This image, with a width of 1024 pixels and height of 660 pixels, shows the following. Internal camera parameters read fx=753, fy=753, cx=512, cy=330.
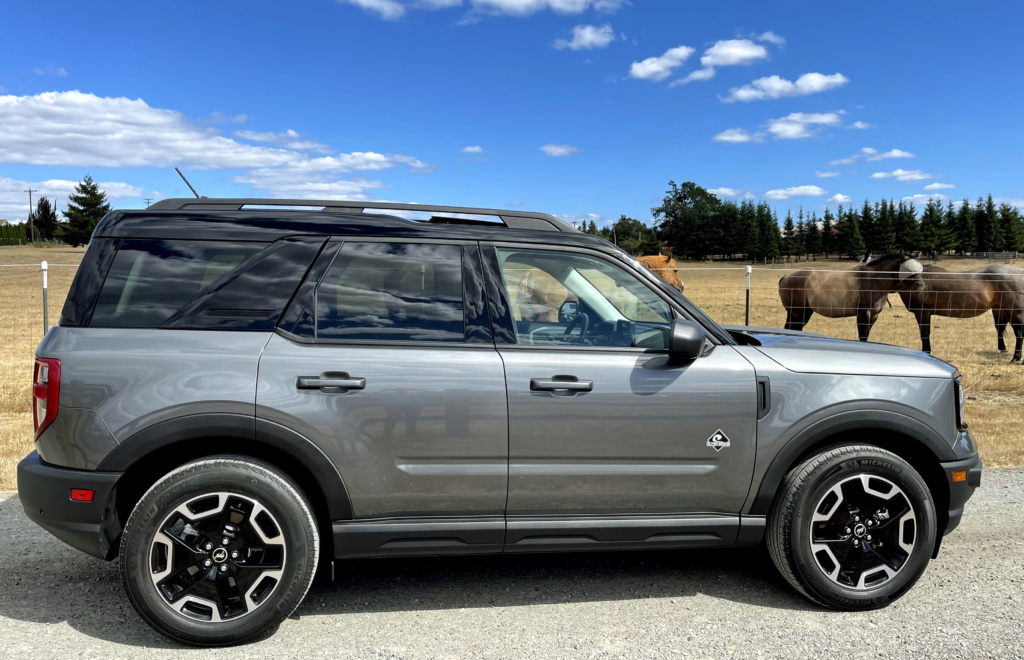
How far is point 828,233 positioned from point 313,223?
139 meters

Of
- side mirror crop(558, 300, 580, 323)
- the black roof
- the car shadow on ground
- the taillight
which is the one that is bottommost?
the car shadow on ground

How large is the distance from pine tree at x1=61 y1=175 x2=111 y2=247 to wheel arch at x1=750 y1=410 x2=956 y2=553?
89037 millimetres

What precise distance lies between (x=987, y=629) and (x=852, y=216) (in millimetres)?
134903

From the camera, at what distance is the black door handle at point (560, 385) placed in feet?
11.3

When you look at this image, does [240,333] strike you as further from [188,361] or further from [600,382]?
[600,382]

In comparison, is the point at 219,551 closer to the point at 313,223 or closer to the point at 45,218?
the point at 313,223

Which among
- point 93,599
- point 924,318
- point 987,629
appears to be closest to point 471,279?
point 93,599

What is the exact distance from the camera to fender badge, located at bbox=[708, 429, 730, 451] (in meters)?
3.55

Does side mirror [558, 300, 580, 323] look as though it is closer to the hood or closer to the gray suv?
the gray suv

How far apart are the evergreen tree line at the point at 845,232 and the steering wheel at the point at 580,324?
11409 centimetres

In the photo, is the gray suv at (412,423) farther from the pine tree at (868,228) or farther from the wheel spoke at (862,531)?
the pine tree at (868,228)

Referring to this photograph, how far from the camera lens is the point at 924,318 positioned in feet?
44.7

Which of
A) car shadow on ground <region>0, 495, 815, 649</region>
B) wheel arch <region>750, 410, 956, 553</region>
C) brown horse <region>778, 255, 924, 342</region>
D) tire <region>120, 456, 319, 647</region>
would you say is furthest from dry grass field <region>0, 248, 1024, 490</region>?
wheel arch <region>750, 410, 956, 553</region>

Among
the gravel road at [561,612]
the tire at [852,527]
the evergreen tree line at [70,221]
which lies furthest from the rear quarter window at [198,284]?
the evergreen tree line at [70,221]
